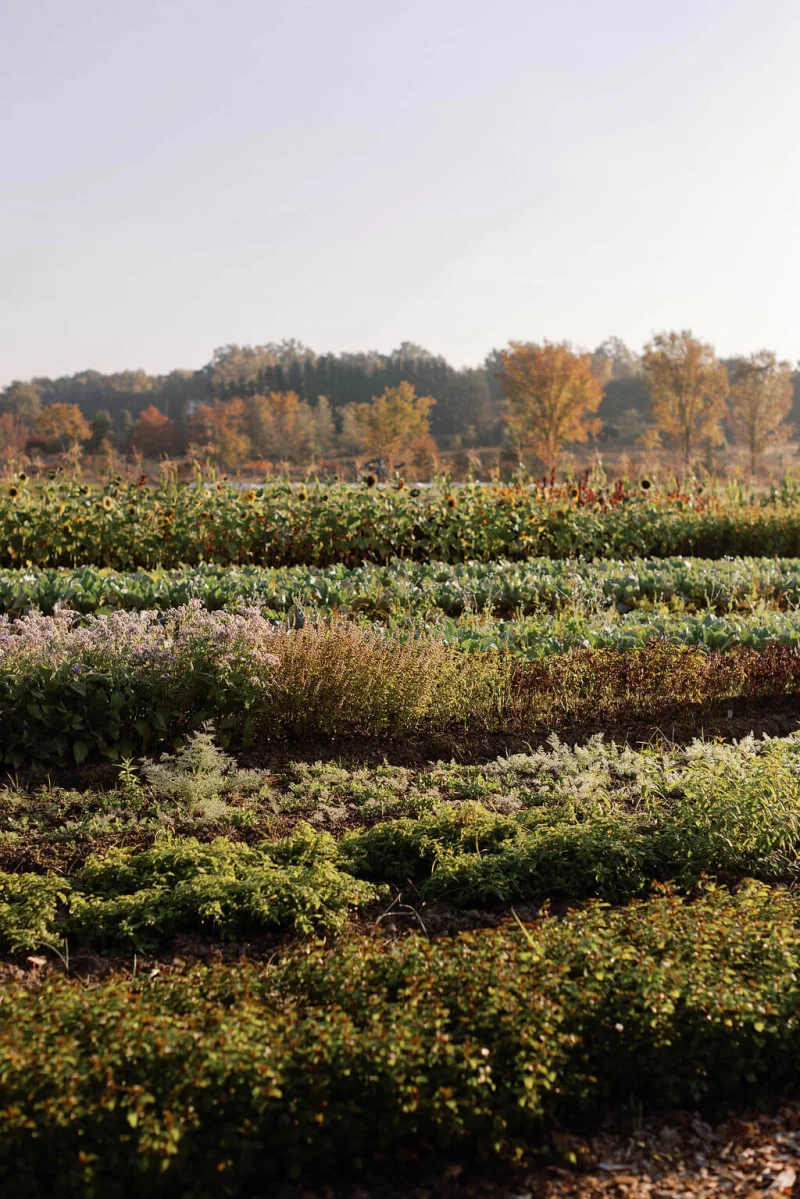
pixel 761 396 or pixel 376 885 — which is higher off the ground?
pixel 761 396

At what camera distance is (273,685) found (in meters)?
4.78

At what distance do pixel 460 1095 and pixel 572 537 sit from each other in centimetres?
886

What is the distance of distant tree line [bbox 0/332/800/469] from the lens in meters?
38.8

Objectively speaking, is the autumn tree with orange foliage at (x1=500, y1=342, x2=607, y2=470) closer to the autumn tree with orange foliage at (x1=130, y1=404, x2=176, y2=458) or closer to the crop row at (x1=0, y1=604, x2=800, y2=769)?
the autumn tree with orange foliage at (x1=130, y1=404, x2=176, y2=458)

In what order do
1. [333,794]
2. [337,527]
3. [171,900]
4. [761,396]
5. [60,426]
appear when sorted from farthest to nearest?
1. [60,426]
2. [761,396]
3. [337,527]
4. [333,794]
5. [171,900]

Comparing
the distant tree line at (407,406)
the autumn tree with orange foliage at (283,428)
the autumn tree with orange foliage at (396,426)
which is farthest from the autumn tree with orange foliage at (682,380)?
the autumn tree with orange foliage at (283,428)

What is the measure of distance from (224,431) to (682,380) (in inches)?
837

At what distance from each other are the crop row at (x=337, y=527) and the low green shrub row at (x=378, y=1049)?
7.16 meters

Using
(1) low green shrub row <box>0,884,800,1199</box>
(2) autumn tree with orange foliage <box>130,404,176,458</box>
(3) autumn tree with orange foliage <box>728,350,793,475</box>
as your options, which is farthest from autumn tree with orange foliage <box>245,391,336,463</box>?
(1) low green shrub row <box>0,884,800,1199</box>

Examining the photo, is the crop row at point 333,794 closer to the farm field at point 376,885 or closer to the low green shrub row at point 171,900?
the farm field at point 376,885

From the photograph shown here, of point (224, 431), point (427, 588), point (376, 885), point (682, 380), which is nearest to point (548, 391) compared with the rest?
point (682, 380)

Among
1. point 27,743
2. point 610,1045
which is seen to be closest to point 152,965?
point 610,1045

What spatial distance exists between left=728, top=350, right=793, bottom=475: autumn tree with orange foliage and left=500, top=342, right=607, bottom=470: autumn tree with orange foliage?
236 inches

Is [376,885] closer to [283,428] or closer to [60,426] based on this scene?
[283,428]
